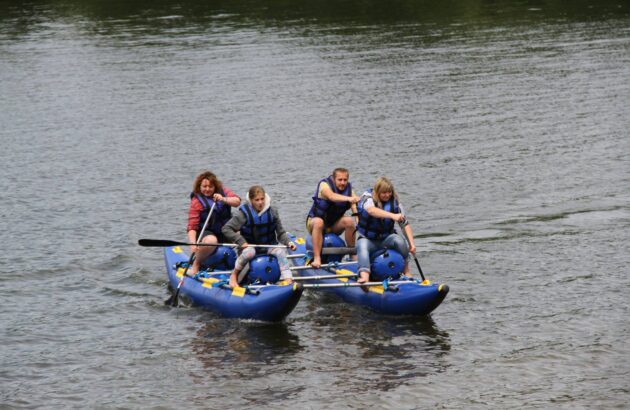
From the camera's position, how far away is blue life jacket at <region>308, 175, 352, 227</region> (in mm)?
18266

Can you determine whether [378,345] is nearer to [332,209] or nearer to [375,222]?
[375,222]

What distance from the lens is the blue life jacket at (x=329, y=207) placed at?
18.3 metres

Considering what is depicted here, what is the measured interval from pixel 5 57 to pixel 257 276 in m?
36.1

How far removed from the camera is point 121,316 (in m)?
18.6

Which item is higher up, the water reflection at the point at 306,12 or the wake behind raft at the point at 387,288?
the water reflection at the point at 306,12

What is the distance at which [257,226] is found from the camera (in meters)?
17.6

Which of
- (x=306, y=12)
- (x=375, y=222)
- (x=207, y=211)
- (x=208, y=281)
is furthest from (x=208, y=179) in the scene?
(x=306, y=12)

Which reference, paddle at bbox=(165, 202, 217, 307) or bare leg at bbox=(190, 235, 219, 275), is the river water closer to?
paddle at bbox=(165, 202, 217, 307)

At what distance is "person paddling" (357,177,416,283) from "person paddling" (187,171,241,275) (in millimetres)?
2321

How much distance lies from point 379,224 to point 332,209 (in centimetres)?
126

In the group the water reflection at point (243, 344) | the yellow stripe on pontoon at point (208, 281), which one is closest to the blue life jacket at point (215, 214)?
the yellow stripe on pontoon at point (208, 281)

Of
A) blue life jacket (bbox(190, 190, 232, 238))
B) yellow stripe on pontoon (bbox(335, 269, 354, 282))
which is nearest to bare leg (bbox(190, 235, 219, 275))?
blue life jacket (bbox(190, 190, 232, 238))

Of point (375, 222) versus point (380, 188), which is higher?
point (380, 188)

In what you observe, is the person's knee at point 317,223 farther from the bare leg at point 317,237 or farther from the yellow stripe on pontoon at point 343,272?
the yellow stripe on pontoon at point 343,272
